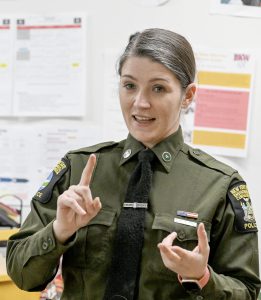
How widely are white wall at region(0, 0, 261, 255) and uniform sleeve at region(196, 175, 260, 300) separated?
71cm

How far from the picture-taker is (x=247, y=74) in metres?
1.75

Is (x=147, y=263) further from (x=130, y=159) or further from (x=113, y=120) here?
(x=113, y=120)

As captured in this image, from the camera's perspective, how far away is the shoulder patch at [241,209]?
3.51ft

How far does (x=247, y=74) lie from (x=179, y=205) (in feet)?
2.73

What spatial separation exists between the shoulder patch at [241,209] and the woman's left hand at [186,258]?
0.18 meters

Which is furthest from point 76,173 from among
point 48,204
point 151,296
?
point 151,296

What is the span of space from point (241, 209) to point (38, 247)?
1.45 feet

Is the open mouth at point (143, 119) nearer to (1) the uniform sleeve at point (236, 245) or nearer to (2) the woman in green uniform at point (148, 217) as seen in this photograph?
(2) the woman in green uniform at point (148, 217)

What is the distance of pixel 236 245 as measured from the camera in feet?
3.48

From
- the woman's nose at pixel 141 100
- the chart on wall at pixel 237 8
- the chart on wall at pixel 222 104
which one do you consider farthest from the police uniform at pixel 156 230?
the chart on wall at pixel 237 8

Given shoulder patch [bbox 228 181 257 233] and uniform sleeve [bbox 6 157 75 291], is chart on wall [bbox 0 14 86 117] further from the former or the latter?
shoulder patch [bbox 228 181 257 233]

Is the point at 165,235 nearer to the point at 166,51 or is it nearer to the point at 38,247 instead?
the point at 38,247

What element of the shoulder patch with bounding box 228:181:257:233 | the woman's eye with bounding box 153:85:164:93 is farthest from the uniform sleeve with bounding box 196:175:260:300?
the woman's eye with bounding box 153:85:164:93

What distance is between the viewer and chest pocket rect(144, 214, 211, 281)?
103 centimetres
